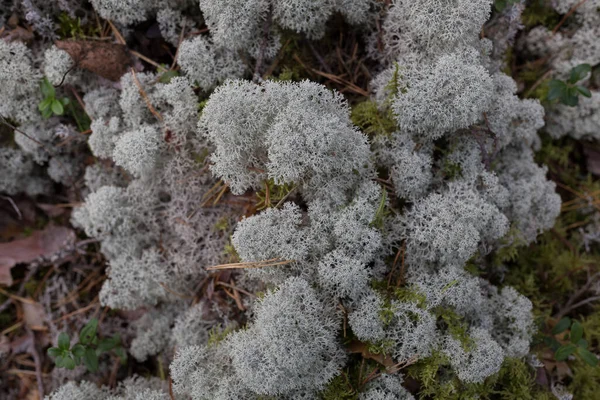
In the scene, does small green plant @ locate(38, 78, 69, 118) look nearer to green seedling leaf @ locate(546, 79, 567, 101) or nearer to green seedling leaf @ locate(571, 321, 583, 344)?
green seedling leaf @ locate(546, 79, 567, 101)

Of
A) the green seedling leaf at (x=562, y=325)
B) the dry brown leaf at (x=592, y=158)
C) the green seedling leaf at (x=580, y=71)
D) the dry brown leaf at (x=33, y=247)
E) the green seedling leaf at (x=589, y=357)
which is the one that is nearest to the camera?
the green seedling leaf at (x=589, y=357)

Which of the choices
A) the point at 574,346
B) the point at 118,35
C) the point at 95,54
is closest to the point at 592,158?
the point at 574,346

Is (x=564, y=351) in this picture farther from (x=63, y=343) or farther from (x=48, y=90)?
(x=48, y=90)

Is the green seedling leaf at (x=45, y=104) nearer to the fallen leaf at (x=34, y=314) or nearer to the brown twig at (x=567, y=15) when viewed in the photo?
the fallen leaf at (x=34, y=314)

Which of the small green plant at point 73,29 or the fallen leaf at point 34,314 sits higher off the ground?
the small green plant at point 73,29

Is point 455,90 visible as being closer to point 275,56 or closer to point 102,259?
point 275,56

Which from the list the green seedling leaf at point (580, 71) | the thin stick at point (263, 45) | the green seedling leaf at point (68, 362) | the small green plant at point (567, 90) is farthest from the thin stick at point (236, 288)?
the green seedling leaf at point (580, 71)
